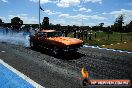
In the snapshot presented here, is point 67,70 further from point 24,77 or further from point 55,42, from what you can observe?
point 55,42

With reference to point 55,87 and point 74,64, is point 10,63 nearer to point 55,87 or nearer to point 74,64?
point 74,64

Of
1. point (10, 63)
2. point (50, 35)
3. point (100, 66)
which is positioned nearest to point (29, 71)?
point (10, 63)

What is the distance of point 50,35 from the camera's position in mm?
15211

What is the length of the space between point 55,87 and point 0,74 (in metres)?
3.25

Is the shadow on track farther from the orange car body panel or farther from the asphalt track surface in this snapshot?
the asphalt track surface

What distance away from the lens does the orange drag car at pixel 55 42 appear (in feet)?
44.0

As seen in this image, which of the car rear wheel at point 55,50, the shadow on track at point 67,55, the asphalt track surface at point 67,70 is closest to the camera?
the asphalt track surface at point 67,70

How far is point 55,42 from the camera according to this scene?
14000 millimetres

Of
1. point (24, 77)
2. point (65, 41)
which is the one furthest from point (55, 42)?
point (24, 77)

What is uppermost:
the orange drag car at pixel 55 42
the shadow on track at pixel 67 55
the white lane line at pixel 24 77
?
the orange drag car at pixel 55 42

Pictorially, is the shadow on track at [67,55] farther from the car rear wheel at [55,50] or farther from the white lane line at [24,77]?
the white lane line at [24,77]

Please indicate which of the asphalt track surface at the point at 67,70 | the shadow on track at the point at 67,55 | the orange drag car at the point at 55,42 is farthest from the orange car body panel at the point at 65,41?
the asphalt track surface at the point at 67,70

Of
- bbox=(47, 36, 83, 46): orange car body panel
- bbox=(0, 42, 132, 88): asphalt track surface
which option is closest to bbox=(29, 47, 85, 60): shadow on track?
bbox=(47, 36, 83, 46): orange car body panel

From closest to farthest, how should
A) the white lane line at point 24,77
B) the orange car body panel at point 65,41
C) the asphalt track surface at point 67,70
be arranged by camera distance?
the white lane line at point 24,77, the asphalt track surface at point 67,70, the orange car body panel at point 65,41
